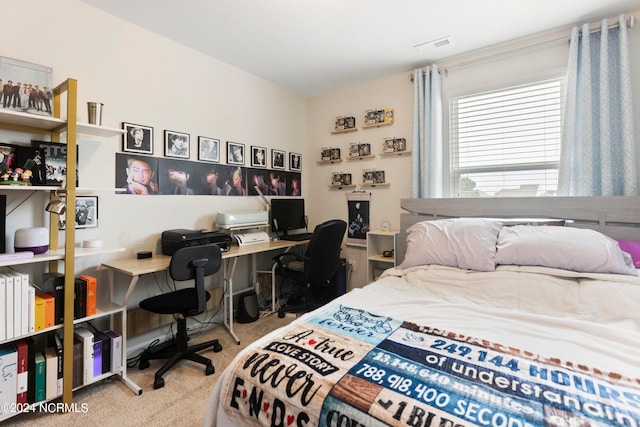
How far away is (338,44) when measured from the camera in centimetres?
270

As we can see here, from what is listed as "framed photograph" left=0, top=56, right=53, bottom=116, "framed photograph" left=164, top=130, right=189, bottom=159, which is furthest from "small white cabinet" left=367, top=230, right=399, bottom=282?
"framed photograph" left=0, top=56, right=53, bottom=116

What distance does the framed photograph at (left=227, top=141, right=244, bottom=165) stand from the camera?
3.08 m

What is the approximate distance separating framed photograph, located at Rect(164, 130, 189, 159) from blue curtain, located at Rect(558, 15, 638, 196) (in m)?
3.12

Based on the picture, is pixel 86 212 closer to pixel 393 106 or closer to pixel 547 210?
pixel 393 106

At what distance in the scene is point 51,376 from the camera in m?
1.71

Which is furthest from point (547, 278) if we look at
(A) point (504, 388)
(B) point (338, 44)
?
(B) point (338, 44)

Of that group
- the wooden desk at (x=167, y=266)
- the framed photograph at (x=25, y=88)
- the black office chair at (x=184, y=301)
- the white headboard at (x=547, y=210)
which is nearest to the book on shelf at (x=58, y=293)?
the wooden desk at (x=167, y=266)

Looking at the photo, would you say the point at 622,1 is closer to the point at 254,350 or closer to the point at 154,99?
the point at 254,350

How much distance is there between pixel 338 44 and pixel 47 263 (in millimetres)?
2740

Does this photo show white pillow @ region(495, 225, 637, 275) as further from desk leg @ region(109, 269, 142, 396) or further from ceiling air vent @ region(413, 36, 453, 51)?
desk leg @ region(109, 269, 142, 396)

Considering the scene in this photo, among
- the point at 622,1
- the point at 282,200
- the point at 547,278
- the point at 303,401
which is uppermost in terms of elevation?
the point at 622,1

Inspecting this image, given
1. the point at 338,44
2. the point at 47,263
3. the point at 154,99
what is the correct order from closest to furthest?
the point at 47,263
the point at 154,99
the point at 338,44

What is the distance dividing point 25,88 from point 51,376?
1.65 metres

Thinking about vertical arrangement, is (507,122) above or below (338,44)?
below
